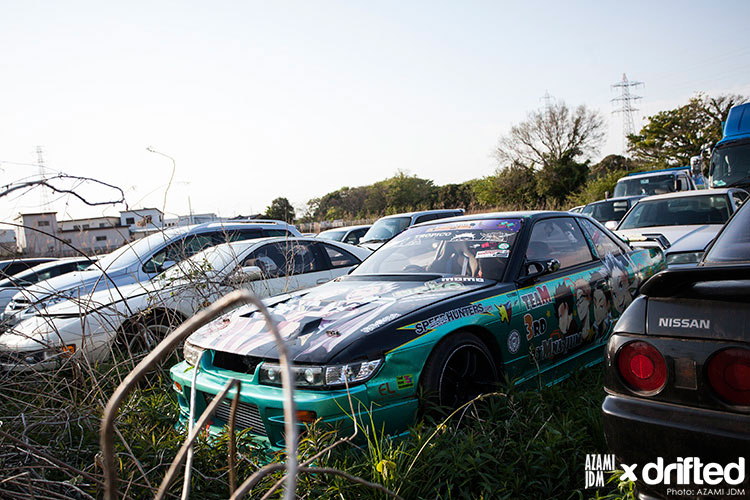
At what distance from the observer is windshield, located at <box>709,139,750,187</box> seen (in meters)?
11.4

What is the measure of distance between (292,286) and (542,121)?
3931cm

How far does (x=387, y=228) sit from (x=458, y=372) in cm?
995

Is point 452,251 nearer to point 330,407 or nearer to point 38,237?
point 330,407

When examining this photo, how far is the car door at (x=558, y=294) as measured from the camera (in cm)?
352

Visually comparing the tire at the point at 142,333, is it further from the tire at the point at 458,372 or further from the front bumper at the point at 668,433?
the front bumper at the point at 668,433

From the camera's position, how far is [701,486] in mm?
1724

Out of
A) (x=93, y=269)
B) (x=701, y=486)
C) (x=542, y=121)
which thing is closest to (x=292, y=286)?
(x=93, y=269)

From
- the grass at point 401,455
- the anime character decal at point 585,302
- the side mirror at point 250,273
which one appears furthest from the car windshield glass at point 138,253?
the anime character decal at point 585,302

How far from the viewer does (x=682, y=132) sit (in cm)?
3675

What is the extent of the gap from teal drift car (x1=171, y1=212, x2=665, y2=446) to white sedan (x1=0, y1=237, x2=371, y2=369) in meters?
1.02

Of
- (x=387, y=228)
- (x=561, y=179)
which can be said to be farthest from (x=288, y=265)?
(x=561, y=179)

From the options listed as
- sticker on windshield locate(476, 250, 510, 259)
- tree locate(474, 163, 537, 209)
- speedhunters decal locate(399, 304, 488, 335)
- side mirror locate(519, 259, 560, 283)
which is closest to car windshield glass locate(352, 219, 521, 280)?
sticker on windshield locate(476, 250, 510, 259)

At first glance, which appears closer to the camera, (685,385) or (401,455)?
(685,385)

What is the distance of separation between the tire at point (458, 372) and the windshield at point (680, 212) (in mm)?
6371
